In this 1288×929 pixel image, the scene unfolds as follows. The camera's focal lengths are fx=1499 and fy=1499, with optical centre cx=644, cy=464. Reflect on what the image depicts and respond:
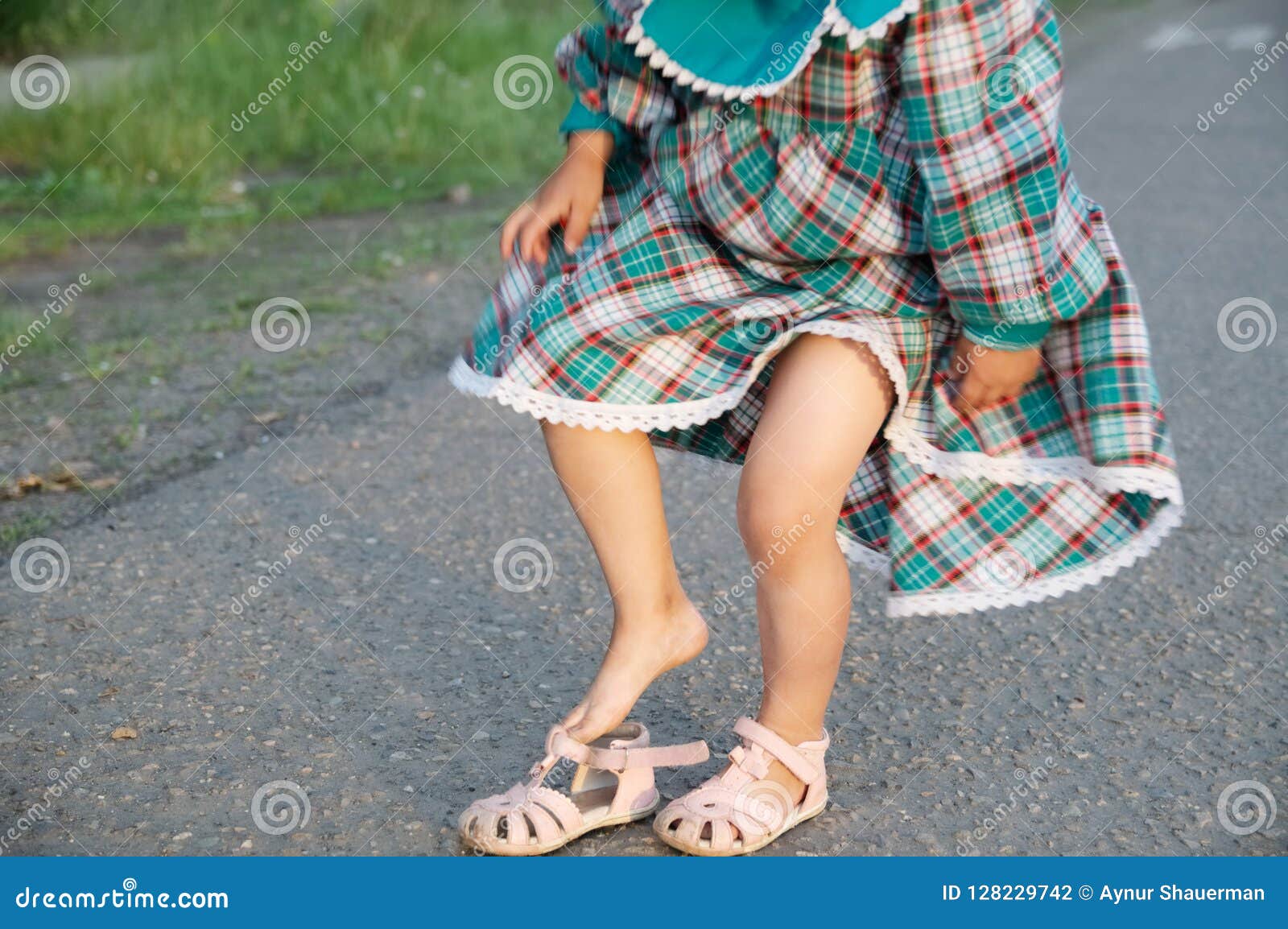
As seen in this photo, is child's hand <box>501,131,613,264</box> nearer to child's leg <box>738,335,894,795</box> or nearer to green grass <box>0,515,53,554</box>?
child's leg <box>738,335,894,795</box>

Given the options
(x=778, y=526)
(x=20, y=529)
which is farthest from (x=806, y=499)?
(x=20, y=529)

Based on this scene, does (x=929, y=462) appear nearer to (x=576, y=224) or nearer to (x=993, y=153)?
(x=993, y=153)

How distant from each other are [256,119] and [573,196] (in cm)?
526

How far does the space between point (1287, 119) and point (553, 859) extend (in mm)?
7171

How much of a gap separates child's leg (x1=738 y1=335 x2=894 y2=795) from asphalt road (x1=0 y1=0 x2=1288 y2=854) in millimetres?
250

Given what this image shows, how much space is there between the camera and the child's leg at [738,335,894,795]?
181 cm

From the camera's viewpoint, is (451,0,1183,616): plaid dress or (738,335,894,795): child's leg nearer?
(451,0,1183,616): plaid dress

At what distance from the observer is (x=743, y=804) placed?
1.93 meters

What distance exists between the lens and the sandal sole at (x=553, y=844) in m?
1.90

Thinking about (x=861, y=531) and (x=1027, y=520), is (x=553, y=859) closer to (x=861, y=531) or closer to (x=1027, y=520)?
(x=861, y=531)

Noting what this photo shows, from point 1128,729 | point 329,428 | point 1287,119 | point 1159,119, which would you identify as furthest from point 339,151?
point 1128,729

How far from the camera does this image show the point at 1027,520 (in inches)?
78.4

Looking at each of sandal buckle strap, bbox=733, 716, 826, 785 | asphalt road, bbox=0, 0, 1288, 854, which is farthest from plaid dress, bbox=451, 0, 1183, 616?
asphalt road, bbox=0, 0, 1288, 854

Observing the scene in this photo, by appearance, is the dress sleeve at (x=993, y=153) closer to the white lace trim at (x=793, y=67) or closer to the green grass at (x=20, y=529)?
the white lace trim at (x=793, y=67)
